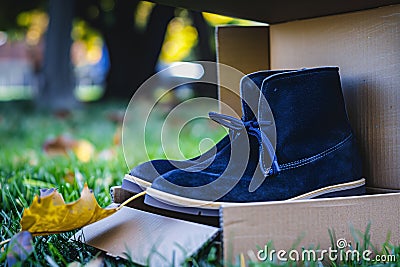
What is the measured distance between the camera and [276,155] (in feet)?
3.50

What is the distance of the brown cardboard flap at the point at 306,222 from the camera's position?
0.91 m

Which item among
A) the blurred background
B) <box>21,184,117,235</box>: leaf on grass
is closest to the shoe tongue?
Answer: <box>21,184,117,235</box>: leaf on grass

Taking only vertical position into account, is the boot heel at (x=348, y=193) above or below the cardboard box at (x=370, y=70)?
below

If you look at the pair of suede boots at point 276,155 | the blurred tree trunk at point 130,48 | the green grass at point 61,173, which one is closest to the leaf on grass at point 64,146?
the green grass at point 61,173

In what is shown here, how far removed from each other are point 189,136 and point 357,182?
7.49 ft

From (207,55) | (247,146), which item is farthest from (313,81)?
(207,55)

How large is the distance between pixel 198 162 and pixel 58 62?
4.81 metres

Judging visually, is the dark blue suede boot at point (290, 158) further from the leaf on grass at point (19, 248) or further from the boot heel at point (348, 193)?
the leaf on grass at point (19, 248)

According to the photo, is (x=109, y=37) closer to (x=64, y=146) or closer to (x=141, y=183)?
(x=64, y=146)

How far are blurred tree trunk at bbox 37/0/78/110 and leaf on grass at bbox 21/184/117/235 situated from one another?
15.4 ft

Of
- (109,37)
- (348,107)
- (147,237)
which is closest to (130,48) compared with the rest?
(109,37)

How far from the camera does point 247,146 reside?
3.66 feet

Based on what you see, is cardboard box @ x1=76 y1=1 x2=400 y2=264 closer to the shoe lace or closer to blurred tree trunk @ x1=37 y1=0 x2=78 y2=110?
the shoe lace

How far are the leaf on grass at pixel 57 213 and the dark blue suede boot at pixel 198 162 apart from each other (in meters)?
0.11
